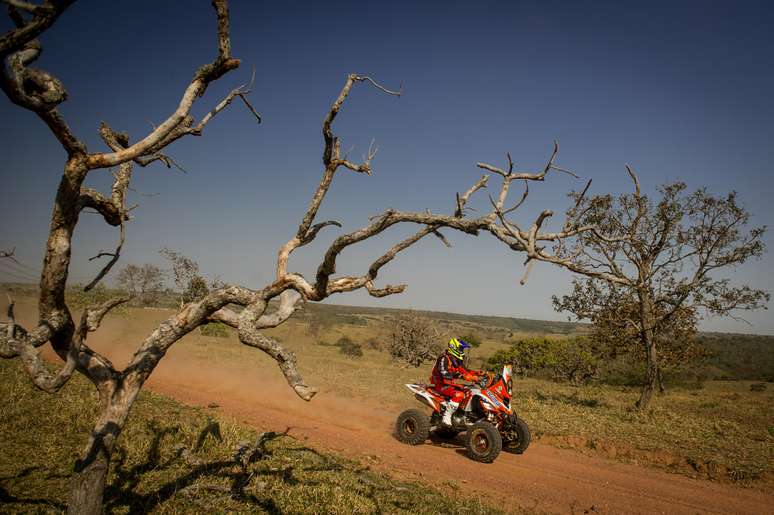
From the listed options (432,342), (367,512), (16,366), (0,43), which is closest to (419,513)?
(367,512)

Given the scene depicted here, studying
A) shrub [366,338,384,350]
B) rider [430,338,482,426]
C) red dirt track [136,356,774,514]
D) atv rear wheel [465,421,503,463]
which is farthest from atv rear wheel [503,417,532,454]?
shrub [366,338,384,350]

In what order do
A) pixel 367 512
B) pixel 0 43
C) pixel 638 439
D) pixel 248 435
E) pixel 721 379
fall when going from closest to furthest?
1. pixel 0 43
2. pixel 367 512
3. pixel 248 435
4. pixel 638 439
5. pixel 721 379

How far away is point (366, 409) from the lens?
14.3 m

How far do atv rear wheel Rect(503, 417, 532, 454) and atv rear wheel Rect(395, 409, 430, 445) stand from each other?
1.78 meters

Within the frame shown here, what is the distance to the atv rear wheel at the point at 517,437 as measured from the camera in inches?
392

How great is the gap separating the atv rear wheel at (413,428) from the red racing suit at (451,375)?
2.47 feet

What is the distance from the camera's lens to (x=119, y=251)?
4.88 metres

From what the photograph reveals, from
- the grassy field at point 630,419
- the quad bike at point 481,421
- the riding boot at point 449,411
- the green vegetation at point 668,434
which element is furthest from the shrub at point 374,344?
the riding boot at point 449,411

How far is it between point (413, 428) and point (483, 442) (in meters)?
1.85

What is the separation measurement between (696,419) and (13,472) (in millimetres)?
16922

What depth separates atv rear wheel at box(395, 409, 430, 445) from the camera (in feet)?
34.1

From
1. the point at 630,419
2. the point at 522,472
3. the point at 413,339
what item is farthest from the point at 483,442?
the point at 413,339

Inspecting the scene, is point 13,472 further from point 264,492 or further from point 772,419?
point 772,419

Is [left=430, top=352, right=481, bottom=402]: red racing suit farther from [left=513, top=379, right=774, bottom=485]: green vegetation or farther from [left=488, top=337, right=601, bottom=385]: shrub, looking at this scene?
[left=488, top=337, right=601, bottom=385]: shrub
